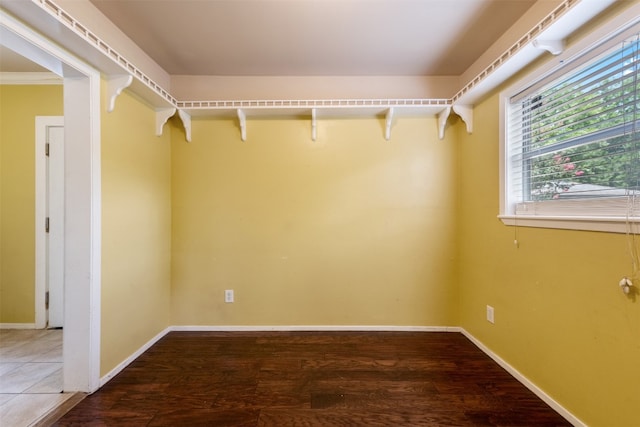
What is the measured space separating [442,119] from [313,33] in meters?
1.28

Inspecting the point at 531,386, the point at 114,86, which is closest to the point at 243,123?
the point at 114,86

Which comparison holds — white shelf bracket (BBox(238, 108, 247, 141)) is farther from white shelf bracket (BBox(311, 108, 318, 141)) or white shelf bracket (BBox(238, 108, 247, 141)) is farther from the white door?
→ the white door

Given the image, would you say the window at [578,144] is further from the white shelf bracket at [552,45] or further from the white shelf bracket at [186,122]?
the white shelf bracket at [186,122]

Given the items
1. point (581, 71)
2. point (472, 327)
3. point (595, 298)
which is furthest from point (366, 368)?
point (581, 71)

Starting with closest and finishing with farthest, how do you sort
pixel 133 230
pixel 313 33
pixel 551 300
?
pixel 551 300, pixel 313 33, pixel 133 230

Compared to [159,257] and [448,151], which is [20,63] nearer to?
[159,257]

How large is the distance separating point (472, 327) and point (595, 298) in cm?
109

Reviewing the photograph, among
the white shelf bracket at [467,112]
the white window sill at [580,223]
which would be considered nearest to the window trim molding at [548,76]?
the white window sill at [580,223]

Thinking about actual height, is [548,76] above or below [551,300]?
above

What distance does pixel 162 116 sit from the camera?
2.15 m

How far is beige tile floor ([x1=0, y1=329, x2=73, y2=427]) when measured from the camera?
1.38m

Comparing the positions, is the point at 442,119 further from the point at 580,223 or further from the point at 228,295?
the point at 228,295

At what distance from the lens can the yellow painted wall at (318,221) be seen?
91.1 inches

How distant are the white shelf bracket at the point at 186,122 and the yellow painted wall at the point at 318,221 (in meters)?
0.05
